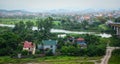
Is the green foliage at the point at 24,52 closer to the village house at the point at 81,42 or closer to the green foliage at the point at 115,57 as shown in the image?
the village house at the point at 81,42

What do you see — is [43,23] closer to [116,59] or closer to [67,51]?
[67,51]

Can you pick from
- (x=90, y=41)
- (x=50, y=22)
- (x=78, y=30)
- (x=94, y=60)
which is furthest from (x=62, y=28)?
(x=94, y=60)

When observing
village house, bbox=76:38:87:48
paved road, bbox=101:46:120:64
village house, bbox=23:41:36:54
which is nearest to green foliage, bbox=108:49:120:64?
paved road, bbox=101:46:120:64

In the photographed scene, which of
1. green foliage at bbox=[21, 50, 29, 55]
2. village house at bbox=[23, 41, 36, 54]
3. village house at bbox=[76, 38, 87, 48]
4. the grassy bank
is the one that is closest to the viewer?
the grassy bank

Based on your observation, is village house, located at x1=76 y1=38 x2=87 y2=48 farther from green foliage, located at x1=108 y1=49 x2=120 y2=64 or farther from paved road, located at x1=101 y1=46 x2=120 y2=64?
green foliage, located at x1=108 y1=49 x2=120 y2=64

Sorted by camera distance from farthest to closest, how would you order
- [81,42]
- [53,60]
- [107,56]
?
[81,42], [107,56], [53,60]

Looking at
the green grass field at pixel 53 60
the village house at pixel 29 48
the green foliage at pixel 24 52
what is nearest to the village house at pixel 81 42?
the green grass field at pixel 53 60

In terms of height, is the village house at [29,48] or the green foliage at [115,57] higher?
the village house at [29,48]

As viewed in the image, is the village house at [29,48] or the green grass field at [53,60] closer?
the green grass field at [53,60]

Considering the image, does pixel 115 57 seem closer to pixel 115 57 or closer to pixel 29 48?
pixel 115 57

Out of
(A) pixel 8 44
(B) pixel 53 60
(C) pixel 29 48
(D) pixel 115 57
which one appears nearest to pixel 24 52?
(C) pixel 29 48

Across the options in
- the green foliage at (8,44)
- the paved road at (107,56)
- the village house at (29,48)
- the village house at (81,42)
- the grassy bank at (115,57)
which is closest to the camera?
the grassy bank at (115,57)

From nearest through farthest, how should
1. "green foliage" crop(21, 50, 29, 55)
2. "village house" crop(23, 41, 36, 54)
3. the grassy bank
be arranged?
the grassy bank, "green foliage" crop(21, 50, 29, 55), "village house" crop(23, 41, 36, 54)
